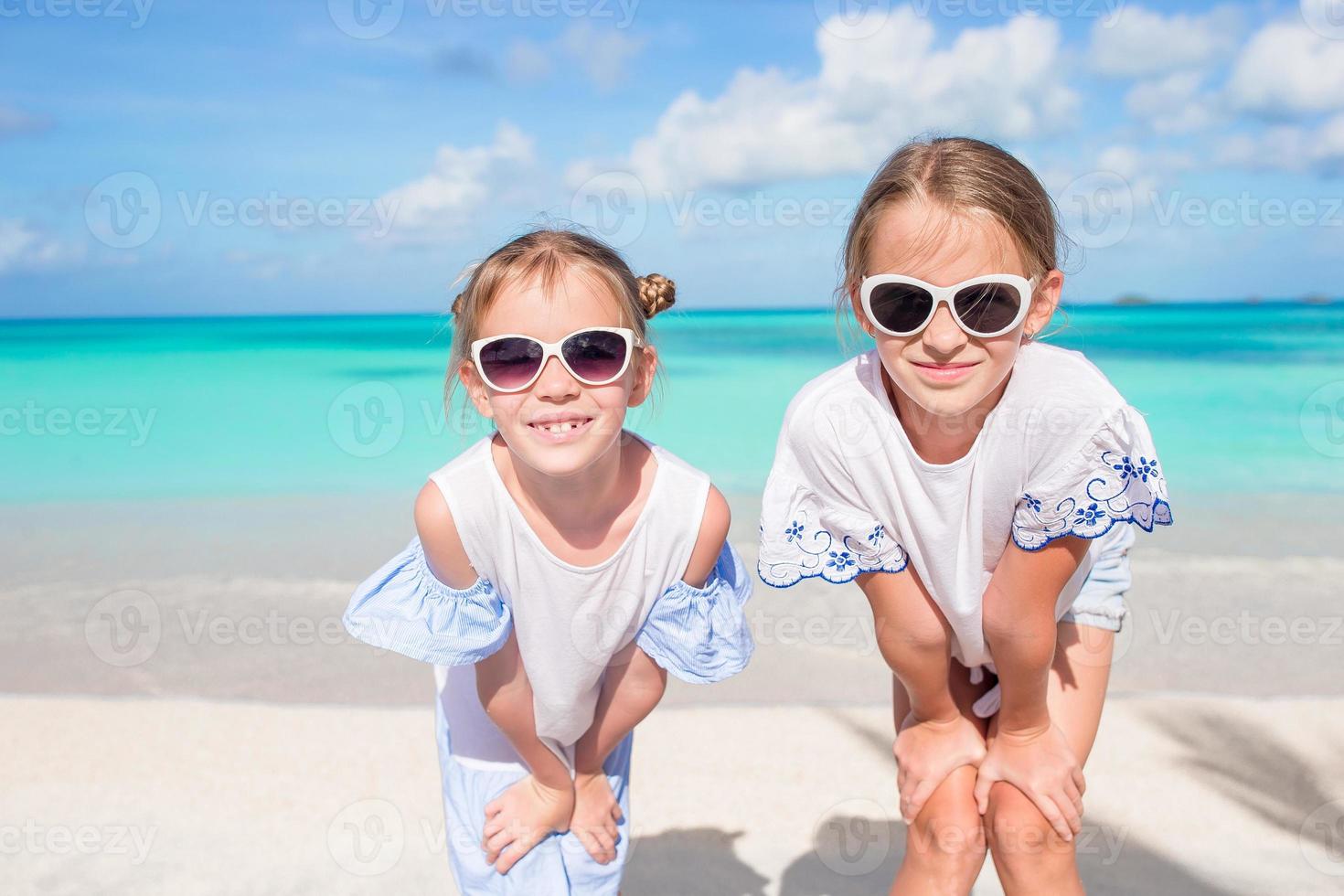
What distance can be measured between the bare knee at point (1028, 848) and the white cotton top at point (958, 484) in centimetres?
37

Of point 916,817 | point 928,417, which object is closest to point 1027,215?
point 928,417

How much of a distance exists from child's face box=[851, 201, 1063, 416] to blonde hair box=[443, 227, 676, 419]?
1.87ft

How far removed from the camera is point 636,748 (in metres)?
4.13

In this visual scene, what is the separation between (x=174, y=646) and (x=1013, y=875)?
4.31 meters

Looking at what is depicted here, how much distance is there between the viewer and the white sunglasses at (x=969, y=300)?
6.70 feet

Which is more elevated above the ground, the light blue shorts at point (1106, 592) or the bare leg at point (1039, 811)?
the light blue shorts at point (1106, 592)

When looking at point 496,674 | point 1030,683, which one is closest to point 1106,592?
point 1030,683

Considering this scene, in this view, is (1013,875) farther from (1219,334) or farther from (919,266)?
(1219,334)

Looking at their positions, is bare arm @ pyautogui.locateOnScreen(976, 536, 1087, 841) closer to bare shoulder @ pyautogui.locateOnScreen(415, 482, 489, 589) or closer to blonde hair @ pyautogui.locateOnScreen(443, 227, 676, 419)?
blonde hair @ pyautogui.locateOnScreen(443, 227, 676, 419)

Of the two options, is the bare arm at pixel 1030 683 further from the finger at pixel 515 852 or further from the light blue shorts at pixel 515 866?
the finger at pixel 515 852

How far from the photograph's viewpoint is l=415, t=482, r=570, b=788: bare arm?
2344 mm

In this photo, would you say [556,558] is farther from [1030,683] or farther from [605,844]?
[1030,683]

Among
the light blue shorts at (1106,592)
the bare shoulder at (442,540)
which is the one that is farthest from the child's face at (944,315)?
the bare shoulder at (442,540)

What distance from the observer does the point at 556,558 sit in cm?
239
